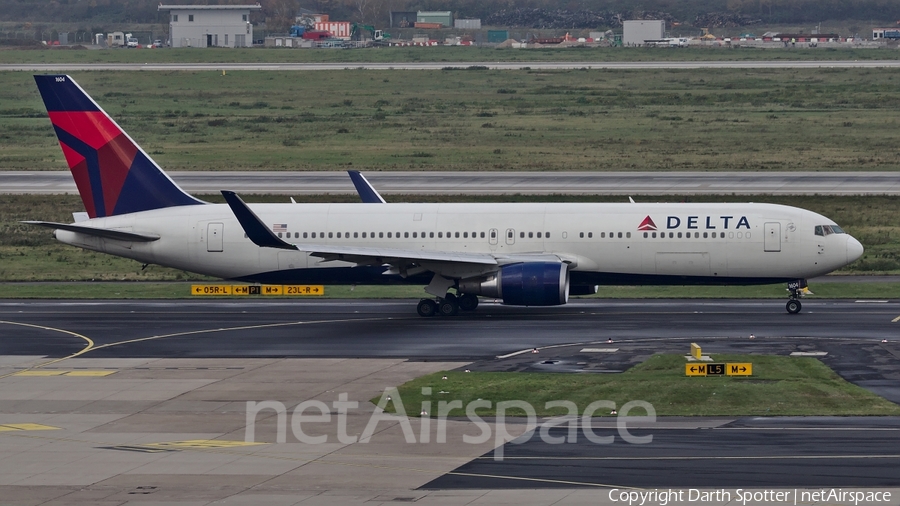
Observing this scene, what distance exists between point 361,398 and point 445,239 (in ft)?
51.3

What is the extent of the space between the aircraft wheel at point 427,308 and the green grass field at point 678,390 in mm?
11477

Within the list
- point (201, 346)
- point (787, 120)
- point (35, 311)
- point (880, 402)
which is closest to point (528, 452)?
point (880, 402)

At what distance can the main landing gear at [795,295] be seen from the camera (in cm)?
4356

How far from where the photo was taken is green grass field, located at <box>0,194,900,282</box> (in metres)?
50.2

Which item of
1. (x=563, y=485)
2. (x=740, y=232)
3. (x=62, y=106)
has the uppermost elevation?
(x=62, y=106)

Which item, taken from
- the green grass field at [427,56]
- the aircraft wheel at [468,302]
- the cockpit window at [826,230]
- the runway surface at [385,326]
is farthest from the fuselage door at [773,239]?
the green grass field at [427,56]

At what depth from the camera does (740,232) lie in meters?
43.9

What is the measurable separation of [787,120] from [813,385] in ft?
288

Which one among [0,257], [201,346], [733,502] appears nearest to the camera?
[733,502]

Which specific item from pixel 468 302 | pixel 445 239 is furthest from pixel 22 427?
pixel 468 302

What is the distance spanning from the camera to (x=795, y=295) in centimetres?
4447

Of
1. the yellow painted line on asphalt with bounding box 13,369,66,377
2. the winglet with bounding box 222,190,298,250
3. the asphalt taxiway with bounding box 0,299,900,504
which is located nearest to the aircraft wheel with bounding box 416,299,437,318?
the asphalt taxiway with bounding box 0,299,900,504

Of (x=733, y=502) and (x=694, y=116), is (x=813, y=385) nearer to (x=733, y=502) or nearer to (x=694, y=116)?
(x=733, y=502)

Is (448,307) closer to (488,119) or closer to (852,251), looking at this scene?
(852,251)
